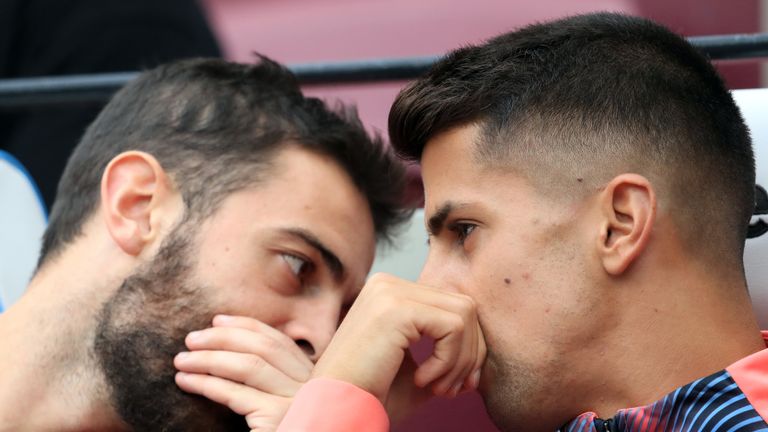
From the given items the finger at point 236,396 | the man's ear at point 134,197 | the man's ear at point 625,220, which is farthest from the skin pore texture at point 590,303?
the man's ear at point 134,197

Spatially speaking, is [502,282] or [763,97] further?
[763,97]

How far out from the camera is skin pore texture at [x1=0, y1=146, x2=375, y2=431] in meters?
2.31

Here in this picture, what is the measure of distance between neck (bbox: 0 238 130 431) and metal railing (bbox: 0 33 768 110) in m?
0.73

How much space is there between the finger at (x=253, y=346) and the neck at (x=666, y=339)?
0.63 meters

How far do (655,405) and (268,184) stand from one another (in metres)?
1.05

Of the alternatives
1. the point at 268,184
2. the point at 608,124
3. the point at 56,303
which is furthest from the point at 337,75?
the point at 608,124

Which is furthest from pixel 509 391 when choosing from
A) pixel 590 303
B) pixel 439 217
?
pixel 439 217

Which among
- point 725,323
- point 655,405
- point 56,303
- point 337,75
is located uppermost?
point 337,75

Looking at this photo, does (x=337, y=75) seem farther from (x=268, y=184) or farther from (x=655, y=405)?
(x=655, y=405)

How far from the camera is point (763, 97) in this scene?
2.26 m

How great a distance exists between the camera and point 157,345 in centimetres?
231

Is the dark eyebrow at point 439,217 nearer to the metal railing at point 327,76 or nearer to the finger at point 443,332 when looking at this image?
the finger at point 443,332

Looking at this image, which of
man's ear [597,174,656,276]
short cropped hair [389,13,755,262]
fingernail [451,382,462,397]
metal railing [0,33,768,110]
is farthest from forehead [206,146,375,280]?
man's ear [597,174,656,276]

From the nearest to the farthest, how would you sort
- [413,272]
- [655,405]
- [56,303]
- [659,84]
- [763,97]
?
[655,405] → [659,84] → [763,97] → [56,303] → [413,272]
